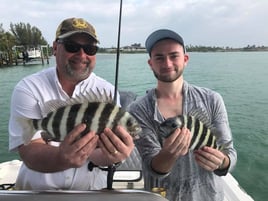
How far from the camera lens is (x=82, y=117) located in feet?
5.63

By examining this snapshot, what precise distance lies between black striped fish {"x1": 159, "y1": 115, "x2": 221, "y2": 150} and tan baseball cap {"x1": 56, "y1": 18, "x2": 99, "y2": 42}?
2.69 feet

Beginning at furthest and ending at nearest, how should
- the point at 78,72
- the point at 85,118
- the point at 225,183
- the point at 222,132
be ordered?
the point at 225,183
the point at 222,132
the point at 78,72
the point at 85,118

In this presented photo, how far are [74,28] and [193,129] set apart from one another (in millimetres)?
1085

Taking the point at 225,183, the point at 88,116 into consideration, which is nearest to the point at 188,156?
the point at 88,116

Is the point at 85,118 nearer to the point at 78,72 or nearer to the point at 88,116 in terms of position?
the point at 88,116

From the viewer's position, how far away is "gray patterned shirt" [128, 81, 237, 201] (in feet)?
7.76

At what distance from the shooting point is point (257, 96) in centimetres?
1836

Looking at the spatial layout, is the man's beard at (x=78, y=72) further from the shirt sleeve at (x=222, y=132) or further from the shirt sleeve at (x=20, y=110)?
the shirt sleeve at (x=222, y=132)

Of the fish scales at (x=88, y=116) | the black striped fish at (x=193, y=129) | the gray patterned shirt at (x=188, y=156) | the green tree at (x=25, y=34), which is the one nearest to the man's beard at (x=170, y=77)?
the gray patterned shirt at (x=188, y=156)

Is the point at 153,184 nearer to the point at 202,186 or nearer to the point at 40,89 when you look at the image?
the point at 202,186

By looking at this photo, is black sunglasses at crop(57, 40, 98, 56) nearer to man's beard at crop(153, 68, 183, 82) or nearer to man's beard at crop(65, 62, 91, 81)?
man's beard at crop(65, 62, 91, 81)

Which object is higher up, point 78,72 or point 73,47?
point 73,47

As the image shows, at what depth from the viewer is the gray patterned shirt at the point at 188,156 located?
7.76 ft

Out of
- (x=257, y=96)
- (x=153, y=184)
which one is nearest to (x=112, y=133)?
→ (x=153, y=184)
